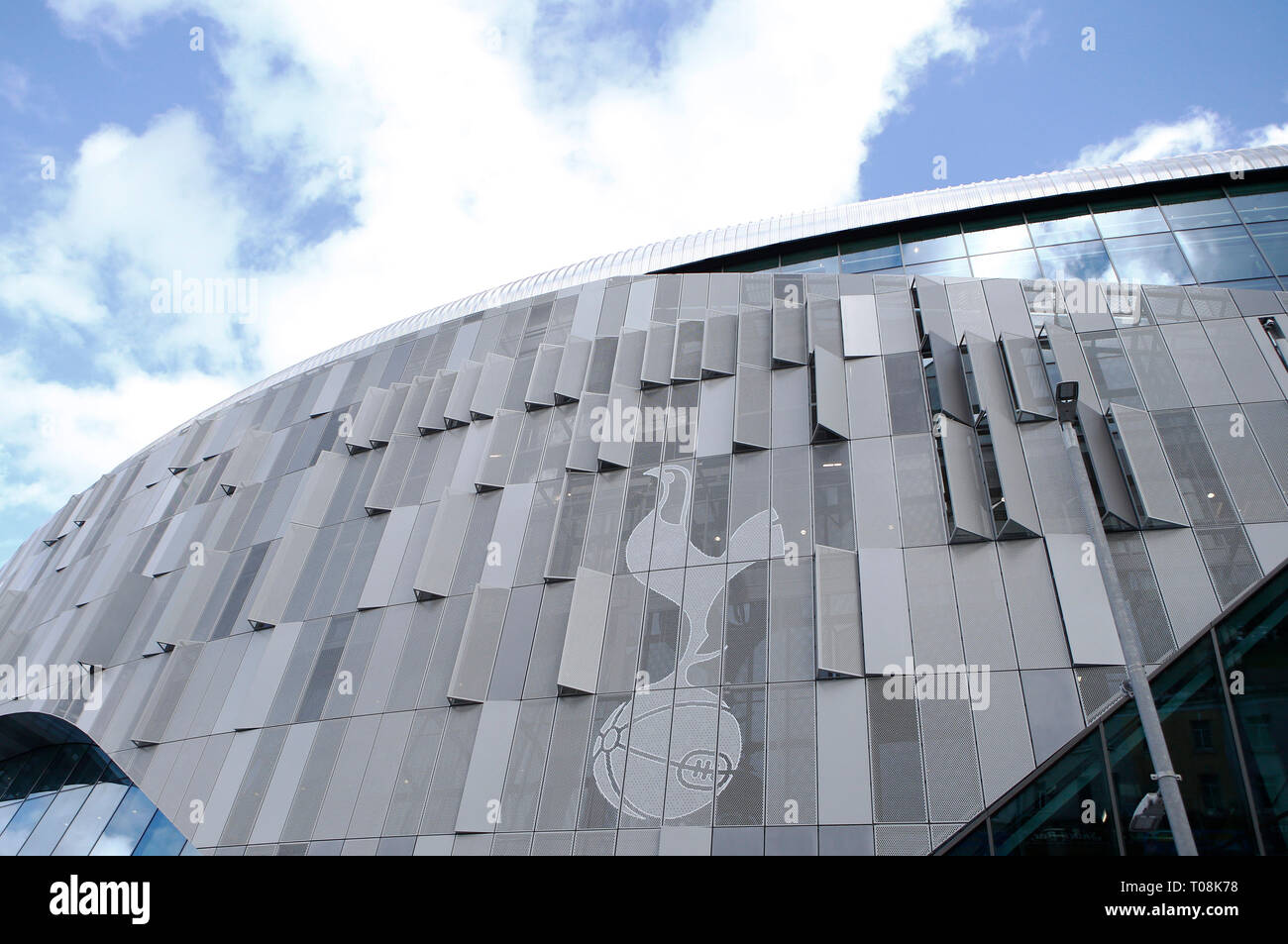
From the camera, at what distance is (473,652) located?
57.3 feet

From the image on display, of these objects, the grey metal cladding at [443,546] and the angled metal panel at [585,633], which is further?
the grey metal cladding at [443,546]

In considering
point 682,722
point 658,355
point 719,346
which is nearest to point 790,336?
point 719,346

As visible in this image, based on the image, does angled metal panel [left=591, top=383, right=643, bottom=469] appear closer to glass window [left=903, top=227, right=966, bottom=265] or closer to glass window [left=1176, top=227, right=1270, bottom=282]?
glass window [left=903, top=227, right=966, bottom=265]

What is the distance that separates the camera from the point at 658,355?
21812 millimetres

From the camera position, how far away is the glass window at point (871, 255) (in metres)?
26.9

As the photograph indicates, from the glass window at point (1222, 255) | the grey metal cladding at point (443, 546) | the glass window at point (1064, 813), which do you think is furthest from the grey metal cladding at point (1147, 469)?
the grey metal cladding at point (443, 546)

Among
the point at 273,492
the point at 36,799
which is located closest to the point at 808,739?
the point at 273,492

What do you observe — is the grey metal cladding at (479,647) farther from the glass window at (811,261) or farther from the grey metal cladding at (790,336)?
the glass window at (811,261)

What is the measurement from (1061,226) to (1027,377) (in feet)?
39.2

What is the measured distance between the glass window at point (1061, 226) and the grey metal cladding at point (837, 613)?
1635 centimetres

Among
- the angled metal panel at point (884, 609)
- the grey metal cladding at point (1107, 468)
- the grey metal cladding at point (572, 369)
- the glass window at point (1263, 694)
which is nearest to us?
the glass window at point (1263, 694)

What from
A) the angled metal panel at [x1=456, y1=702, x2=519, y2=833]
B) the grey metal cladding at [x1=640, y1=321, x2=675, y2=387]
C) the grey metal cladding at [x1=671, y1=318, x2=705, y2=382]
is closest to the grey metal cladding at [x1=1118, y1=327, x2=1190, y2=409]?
the grey metal cladding at [x1=671, y1=318, x2=705, y2=382]
